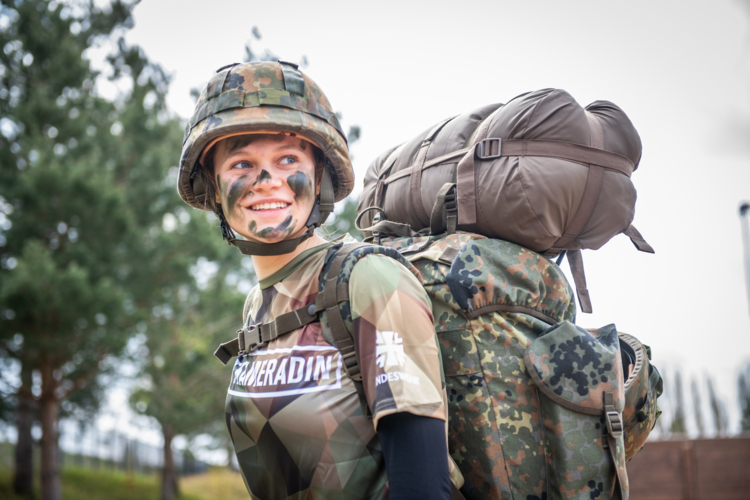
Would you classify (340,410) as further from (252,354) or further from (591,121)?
(591,121)

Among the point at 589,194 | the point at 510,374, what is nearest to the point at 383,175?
the point at 589,194

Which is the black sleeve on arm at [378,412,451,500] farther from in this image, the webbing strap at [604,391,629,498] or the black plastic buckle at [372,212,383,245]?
the black plastic buckle at [372,212,383,245]

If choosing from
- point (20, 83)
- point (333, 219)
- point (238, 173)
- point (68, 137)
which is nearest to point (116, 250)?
point (68, 137)

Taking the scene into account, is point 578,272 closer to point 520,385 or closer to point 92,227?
point 520,385

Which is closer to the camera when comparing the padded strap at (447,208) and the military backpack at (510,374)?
the military backpack at (510,374)

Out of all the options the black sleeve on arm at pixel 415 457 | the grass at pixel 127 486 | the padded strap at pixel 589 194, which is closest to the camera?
the black sleeve on arm at pixel 415 457

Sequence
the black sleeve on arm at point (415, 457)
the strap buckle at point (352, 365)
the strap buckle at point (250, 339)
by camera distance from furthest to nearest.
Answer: the strap buckle at point (250, 339) < the strap buckle at point (352, 365) < the black sleeve on arm at point (415, 457)

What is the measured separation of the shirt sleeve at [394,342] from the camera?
1.75 metres

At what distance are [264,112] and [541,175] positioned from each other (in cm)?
110

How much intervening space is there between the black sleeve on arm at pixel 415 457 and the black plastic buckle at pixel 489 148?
1095 millimetres

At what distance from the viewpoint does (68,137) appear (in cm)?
1347

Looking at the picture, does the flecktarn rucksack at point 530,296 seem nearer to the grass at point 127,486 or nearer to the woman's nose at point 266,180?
the woman's nose at point 266,180

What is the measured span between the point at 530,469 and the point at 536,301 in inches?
24.5

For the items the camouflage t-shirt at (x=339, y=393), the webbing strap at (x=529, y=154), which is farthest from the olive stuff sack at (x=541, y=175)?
the camouflage t-shirt at (x=339, y=393)
